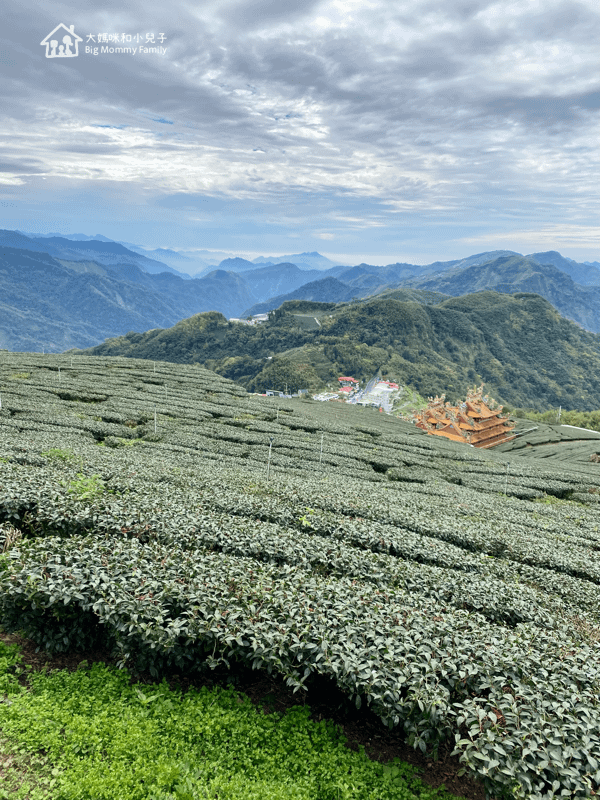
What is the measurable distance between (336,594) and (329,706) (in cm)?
172

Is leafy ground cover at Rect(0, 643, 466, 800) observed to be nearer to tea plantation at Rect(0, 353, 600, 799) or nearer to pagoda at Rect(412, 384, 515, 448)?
tea plantation at Rect(0, 353, 600, 799)

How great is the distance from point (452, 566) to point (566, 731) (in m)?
6.49

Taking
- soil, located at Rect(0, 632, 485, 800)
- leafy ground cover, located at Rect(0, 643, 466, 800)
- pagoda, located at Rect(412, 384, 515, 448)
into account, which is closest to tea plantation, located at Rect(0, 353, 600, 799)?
soil, located at Rect(0, 632, 485, 800)

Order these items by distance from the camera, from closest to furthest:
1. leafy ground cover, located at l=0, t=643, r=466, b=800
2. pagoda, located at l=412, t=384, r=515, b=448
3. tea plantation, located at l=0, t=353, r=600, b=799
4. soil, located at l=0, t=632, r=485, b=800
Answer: leafy ground cover, located at l=0, t=643, r=466, b=800, tea plantation, located at l=0, t=353, r=600, b=799, soil, located at l=0, t=632, r=485, b=800, pagoda, located at l=412, t=384, r=515, b=448

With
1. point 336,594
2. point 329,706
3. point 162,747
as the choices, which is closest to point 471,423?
point 336,594

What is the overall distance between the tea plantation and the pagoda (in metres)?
50.9

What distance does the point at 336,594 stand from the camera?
8.41 m

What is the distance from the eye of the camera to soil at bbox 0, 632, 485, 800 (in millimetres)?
6625

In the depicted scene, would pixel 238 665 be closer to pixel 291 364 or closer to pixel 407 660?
pixel 407 660

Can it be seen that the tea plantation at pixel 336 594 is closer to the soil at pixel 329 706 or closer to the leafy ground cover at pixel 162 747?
the soil at pixel 329 706

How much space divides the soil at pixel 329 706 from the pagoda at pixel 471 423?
6443cm

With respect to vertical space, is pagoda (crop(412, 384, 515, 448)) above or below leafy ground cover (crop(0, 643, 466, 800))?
below

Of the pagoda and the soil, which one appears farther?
the pagoda

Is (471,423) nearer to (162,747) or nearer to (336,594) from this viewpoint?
(336,594)
